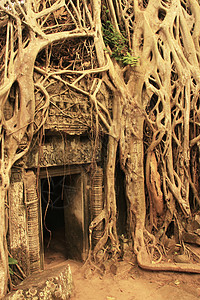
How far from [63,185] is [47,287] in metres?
1.28

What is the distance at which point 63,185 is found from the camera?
329 cm

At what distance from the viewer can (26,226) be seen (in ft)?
9.33

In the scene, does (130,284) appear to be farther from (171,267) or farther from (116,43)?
(116,43)

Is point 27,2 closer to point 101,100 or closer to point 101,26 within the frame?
point 101,26

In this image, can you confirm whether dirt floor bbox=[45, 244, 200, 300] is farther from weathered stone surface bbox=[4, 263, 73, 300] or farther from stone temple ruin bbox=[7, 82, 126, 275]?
stone temple ruin bbox=[7, 82, 126, 275]

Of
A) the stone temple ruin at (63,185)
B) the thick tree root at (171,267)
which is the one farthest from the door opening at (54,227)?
the thick tree root at (171,267)

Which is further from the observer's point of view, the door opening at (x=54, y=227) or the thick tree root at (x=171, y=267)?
the door opening at (x=54, y=227)

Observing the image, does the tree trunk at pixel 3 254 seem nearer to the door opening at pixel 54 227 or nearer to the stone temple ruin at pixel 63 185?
the stone temple ruin at pixel 63 185

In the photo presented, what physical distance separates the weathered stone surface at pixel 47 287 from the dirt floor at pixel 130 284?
245mm

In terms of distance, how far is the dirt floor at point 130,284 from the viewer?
2.68 meters

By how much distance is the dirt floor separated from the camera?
2684mm

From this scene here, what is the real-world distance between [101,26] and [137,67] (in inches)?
29.5

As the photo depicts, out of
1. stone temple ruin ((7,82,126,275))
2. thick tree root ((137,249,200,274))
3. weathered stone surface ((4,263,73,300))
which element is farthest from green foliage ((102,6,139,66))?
weathered stone surface ((4,263,73,300))

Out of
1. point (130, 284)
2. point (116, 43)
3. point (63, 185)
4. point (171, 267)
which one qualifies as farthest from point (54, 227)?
point (116, 43)
